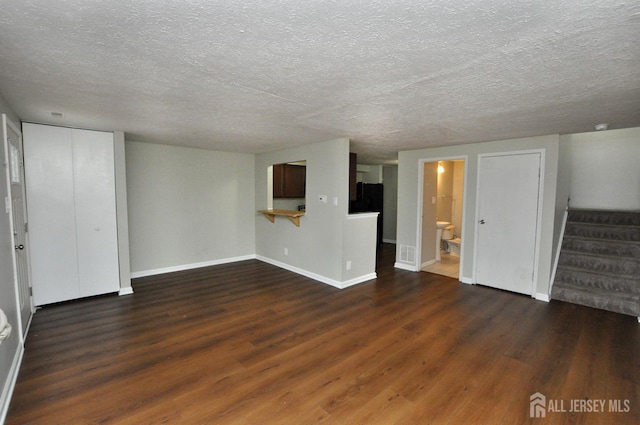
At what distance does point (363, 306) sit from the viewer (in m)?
3.63

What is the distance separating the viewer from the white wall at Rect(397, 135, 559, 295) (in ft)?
12.5

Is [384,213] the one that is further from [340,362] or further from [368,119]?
[340,362]

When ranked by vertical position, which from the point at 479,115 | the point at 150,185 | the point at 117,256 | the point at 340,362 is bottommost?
the point at 340,362

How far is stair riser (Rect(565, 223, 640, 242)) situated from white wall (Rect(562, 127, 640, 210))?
2.88ft

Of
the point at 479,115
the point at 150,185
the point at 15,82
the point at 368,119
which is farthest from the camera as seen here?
the point at 150,185

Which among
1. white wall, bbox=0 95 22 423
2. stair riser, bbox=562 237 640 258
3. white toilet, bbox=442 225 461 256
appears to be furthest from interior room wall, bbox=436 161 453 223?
white wall, bbox=0 95 22 423

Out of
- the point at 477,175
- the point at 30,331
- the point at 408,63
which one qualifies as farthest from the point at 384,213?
the point at 30,331

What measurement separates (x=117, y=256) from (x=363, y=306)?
133 inches

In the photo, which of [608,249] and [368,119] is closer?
[368,119]

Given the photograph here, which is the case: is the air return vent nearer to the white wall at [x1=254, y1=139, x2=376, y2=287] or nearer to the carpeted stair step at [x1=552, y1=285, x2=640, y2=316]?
the white wall at [x1=254, y1=139, x2=376, y2=287]

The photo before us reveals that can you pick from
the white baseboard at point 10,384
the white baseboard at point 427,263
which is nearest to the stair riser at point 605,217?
the white baseboard at point 427,263

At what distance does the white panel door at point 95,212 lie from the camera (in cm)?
362

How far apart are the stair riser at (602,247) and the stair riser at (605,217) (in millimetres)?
475

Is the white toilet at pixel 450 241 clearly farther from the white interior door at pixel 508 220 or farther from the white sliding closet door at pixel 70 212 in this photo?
the white sliding closet door at pixel 70 212
